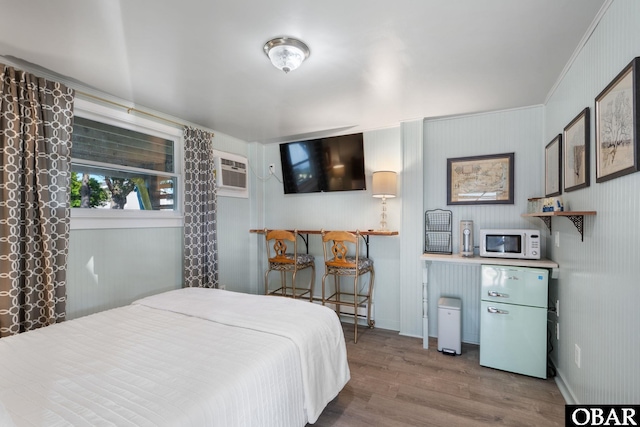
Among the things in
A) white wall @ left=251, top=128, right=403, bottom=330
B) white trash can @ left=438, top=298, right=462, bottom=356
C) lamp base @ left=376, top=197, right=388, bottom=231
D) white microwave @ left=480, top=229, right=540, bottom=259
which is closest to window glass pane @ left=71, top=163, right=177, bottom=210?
white wall @ left=251, top=128, right=403, bottom=330

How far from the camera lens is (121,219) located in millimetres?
2609

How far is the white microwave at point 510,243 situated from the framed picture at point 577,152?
22.5 inches

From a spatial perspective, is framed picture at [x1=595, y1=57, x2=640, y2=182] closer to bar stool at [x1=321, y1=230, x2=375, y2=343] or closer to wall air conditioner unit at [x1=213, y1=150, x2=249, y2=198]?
bar stool at [x1=321, y1=230, x2=375, y2=343]

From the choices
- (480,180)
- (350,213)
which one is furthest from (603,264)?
(350,213)

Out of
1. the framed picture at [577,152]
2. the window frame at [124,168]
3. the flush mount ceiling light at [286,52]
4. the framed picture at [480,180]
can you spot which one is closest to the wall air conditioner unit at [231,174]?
the window frame at [124,168]

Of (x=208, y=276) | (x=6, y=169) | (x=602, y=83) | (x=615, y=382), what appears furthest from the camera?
(x=208, y=276)

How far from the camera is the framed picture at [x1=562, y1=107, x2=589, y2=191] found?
1.76 metres

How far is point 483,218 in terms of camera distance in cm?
305

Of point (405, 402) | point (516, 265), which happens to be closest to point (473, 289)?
point (516, 265)

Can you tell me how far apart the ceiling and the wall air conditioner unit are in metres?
0.83

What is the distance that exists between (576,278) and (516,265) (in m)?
0.50

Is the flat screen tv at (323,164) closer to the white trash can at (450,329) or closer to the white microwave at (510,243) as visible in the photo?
the white microwave at (510,243)

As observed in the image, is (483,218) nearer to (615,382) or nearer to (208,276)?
(615,382)

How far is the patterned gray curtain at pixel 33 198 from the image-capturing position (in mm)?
1877
